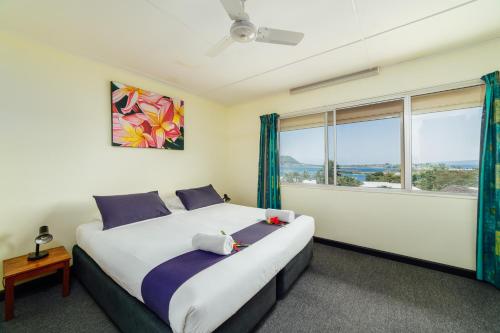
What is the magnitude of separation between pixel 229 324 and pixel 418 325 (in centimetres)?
153

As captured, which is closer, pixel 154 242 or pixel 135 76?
pixel 154 242

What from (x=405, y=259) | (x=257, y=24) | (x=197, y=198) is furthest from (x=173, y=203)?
(x=405, y=259)

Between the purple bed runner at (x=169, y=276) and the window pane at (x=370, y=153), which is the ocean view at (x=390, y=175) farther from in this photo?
the purple bed runner at (x=169, y=276)

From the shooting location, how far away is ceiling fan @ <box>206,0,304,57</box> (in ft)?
4.44

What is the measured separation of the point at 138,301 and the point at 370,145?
321cm

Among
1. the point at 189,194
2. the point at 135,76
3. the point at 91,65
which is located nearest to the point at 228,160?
the point at 189,194

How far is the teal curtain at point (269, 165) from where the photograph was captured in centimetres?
355

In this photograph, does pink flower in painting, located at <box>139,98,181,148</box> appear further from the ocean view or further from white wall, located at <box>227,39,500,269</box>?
the ocean view

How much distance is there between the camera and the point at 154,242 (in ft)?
5.65

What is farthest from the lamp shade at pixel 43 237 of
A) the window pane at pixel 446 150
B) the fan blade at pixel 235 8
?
the window pane at pixel 446 150

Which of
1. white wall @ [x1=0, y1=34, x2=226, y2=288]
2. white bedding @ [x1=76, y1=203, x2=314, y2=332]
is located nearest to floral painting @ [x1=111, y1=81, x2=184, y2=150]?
white wall @ [x1=0, y1=34, x2=226, y2=288]

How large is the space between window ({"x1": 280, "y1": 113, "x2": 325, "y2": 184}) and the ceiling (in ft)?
2.97

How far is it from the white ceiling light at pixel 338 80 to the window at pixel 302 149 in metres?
0.45

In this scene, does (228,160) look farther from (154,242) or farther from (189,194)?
(154,242)
